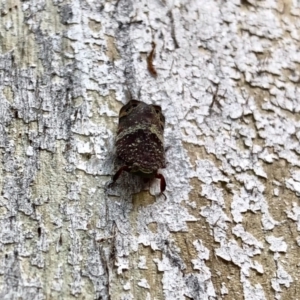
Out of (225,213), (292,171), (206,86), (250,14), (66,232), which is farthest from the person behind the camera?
(250,14)

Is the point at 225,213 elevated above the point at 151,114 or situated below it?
below

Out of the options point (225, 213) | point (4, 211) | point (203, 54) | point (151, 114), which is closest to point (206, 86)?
point (203, 54)

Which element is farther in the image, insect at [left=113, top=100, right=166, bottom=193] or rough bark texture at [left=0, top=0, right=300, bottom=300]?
insect at [left=113, top=100, right=166, bottom=193]

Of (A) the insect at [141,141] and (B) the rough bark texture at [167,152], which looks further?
(A) the insect at [141,141]

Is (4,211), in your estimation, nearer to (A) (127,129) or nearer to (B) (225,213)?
(A) (127,129)
